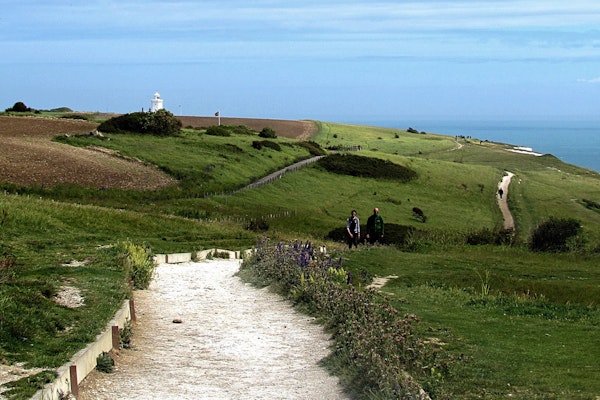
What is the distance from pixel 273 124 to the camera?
5930 inches

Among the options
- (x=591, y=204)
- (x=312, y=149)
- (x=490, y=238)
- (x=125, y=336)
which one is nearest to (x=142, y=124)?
(x=312, y=149)

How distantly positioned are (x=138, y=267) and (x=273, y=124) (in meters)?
130

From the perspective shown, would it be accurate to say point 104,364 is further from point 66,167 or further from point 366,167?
point 366,167

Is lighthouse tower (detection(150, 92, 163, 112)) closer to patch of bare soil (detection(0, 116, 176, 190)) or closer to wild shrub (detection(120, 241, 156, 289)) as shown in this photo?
patch of bare soil (detection(0, 116, 176, 190))

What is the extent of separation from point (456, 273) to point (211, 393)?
1726 centimetres

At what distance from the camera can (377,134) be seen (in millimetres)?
163000

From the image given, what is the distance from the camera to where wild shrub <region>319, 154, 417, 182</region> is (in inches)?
3467

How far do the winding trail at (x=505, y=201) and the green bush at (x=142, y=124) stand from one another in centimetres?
3232

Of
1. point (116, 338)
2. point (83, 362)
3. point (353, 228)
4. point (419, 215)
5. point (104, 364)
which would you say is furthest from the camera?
point (419, 215)

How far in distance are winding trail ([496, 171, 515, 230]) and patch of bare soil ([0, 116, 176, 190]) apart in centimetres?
2531

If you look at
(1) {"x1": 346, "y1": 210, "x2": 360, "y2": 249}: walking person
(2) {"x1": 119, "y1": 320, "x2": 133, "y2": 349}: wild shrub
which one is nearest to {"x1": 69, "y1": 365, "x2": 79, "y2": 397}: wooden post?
(2) {"x1": 119, "y1": 320, "x2": 133, "y2": 349}: wild shrub

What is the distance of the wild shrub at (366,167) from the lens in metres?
88.1

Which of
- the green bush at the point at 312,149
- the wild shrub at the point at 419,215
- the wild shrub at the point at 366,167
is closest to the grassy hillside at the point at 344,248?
the wild shrub at the point at 419,215

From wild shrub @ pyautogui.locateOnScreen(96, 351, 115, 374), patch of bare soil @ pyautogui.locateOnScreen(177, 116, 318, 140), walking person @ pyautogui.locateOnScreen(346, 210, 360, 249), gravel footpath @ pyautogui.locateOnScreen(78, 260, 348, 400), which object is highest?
patch of bare soil @ pyautogui.locateOnScreen(177, 116, 318, 140)
